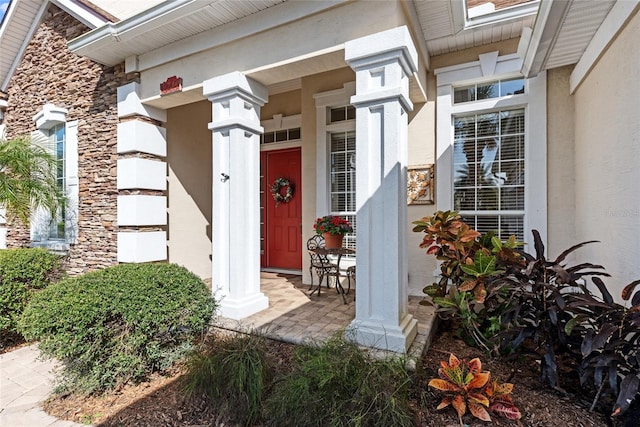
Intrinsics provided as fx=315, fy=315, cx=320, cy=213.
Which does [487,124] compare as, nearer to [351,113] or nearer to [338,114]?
[351,113]

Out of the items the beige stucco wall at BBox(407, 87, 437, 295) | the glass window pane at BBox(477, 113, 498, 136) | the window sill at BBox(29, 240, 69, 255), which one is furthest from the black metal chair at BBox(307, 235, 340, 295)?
the window sill at BBox(29, 240, 69, 255)

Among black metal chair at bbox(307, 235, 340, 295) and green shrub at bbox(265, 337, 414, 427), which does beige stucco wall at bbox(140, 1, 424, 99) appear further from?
green shrub at bbox(265, 337, 414, 427)

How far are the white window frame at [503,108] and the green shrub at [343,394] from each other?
2.54 metres

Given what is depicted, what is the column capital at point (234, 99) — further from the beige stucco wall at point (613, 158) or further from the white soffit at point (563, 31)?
the beige stucco wall at point (613, 158)

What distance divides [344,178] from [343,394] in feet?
10.8

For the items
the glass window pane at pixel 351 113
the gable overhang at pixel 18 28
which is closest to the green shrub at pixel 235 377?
the glass window pane at pixel 351 113

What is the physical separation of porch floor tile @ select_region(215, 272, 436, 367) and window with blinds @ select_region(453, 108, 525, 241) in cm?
137

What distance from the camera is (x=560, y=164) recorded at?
3.56m

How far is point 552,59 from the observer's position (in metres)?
3.38

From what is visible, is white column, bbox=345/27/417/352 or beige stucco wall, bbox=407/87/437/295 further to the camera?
beige stucco wall, bbox=407/87/437/295

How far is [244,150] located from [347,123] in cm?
175

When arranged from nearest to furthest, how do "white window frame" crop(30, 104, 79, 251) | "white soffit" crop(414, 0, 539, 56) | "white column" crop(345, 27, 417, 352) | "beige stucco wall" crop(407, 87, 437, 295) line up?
1. "white column" crop(345, 27, 417, 352)
2. "white soffit" crop(414, 0, 539, 56)
3. "beige stucco wall" crop(407, 87, 437, 295)
4. "white window frame" crop(30, 104, 79, 251)

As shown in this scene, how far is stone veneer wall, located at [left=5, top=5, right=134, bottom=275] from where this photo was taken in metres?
4.65

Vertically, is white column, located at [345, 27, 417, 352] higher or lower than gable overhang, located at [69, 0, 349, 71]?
lower
